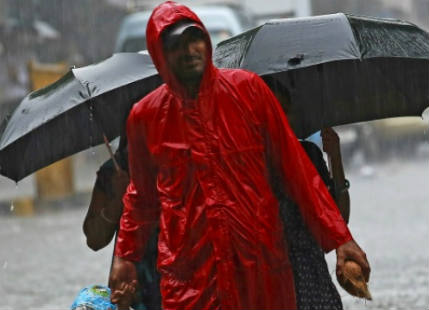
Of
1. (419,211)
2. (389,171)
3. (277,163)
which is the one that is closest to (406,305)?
(277,163)

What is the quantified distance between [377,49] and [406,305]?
3.40m

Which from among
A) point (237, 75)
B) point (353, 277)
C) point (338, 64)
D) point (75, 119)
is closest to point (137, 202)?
point (237, 75)

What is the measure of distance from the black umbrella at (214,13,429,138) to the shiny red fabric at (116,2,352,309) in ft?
3.50

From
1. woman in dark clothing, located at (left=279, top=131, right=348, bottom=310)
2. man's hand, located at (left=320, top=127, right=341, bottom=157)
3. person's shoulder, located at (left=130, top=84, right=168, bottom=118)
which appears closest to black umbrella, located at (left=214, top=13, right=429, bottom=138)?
man's hand, located at (left=320, top=127, right=341, bottom=157)

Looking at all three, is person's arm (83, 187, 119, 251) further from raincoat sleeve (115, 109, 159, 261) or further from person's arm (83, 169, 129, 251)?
raincoat sleeve (115, 109, 159, 261)

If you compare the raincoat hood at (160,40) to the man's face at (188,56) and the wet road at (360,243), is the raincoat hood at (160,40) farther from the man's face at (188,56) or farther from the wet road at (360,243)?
the wet road at (360,243)

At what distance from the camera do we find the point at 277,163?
416 cm

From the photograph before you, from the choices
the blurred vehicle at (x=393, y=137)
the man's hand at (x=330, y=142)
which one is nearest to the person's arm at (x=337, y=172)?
the man's hand at (x=330, y=142)

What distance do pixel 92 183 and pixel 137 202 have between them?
19.6 meters

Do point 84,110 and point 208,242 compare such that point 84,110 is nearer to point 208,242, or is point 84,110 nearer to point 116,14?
point 208,242

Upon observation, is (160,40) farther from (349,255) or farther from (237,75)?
(349,255)

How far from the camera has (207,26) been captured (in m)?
17.0

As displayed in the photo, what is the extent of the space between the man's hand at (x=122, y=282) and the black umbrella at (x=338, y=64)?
1.20 m

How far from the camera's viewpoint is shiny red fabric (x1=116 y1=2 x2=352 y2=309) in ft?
13.2
